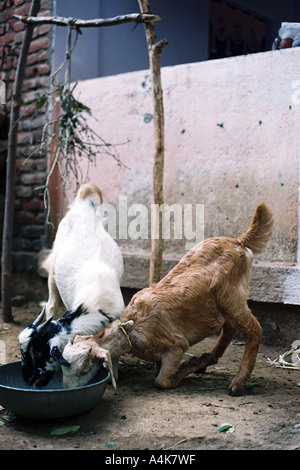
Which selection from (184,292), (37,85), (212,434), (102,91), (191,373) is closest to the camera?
(212,434)

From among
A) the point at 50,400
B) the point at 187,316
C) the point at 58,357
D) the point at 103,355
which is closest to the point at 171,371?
the point at 187,316

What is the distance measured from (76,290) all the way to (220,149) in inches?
81.2

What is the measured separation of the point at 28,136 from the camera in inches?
261

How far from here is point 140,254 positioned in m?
5.62

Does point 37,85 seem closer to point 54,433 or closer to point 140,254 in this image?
point 140,254

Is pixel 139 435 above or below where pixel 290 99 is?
below

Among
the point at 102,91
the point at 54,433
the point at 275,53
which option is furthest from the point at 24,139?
the point at 54,433

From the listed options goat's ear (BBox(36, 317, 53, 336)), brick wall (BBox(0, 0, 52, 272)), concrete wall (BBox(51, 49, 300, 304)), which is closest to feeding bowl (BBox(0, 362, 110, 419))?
goat's ear (BBox(36, 317, 53, 336))

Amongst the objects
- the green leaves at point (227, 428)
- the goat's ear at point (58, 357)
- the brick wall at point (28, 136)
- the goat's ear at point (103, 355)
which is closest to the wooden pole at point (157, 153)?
the goat's ear at point (103, 355)

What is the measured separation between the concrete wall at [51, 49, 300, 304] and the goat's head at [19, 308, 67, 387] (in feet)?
7.31

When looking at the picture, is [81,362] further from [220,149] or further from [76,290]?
[220,149]

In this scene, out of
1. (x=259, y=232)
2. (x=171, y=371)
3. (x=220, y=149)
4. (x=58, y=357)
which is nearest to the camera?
(x=58, y=357)

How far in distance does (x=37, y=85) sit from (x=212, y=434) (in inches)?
200

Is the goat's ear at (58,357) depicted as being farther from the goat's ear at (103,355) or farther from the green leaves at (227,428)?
the green leaves at (227,428)
